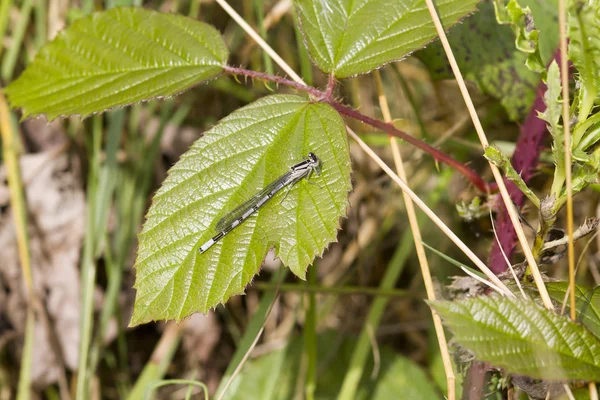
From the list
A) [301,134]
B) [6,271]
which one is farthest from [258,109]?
[6,271]

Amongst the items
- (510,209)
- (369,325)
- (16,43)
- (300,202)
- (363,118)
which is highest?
(16,43)

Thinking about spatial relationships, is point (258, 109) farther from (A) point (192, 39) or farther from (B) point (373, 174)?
(B) point (373, 174)

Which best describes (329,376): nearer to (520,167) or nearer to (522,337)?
(520,167)

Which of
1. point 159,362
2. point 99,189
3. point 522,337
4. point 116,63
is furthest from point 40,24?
point 522,337

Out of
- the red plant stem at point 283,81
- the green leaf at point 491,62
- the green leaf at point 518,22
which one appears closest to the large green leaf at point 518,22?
the green leaf at point 518,22

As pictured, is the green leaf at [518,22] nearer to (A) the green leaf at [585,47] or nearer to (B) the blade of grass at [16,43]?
(A) the green leaf at [585,47]
